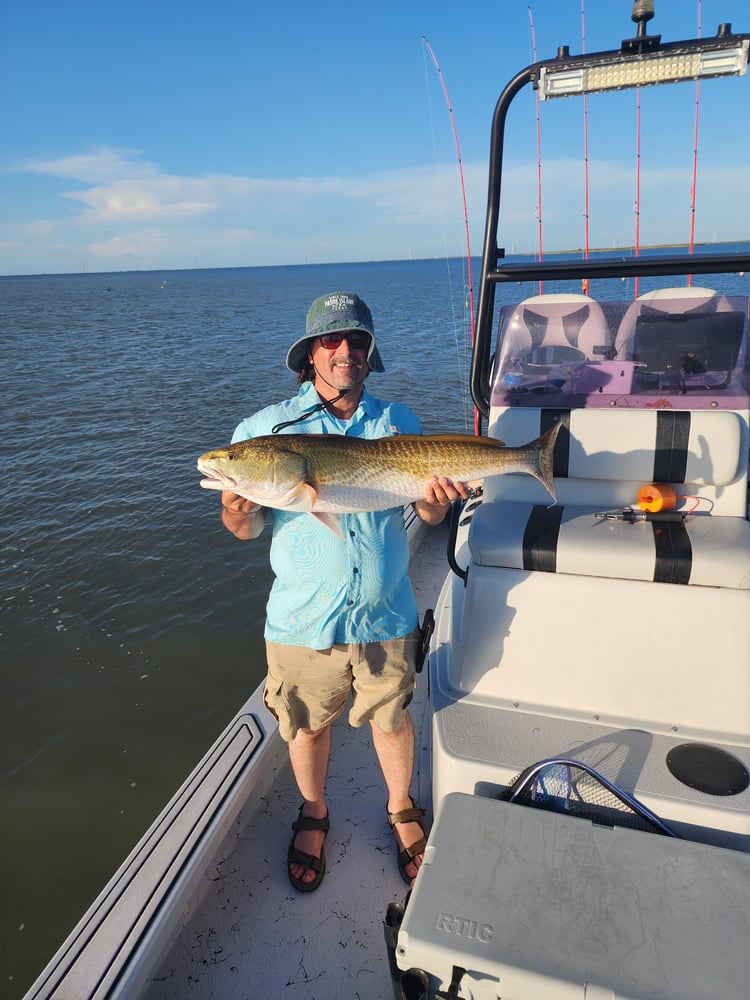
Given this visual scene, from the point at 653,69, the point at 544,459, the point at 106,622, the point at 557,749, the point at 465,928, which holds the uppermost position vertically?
the point at 653,69

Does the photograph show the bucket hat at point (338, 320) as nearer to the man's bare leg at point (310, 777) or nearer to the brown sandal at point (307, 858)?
the man's bare leg at point (310, 777)

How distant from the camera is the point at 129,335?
35.1m

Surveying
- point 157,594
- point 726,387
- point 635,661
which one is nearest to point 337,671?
point 635,661

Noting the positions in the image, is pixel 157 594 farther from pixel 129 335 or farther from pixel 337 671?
pixel 129 335

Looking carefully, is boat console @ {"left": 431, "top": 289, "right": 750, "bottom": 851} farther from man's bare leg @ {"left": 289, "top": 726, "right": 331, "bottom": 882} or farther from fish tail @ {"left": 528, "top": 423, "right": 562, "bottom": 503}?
man's bare leg @ {"left": 289, "top": 726, "right": 331, "bottom": 882}

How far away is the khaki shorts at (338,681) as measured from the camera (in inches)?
111

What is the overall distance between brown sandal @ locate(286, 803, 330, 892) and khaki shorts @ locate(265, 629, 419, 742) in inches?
25.4

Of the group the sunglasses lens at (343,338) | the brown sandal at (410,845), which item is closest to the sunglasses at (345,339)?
the sunglasses lens at (343,338)

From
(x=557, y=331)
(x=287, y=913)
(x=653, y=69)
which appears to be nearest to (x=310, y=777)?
(x=287, y=913)

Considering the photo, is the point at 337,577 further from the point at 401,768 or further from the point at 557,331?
the point at 557,331

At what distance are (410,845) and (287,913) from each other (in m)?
0.69

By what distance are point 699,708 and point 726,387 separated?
6.49 feet

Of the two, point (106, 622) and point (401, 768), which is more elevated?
point (401, 768)

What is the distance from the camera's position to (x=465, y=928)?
1.85 m
